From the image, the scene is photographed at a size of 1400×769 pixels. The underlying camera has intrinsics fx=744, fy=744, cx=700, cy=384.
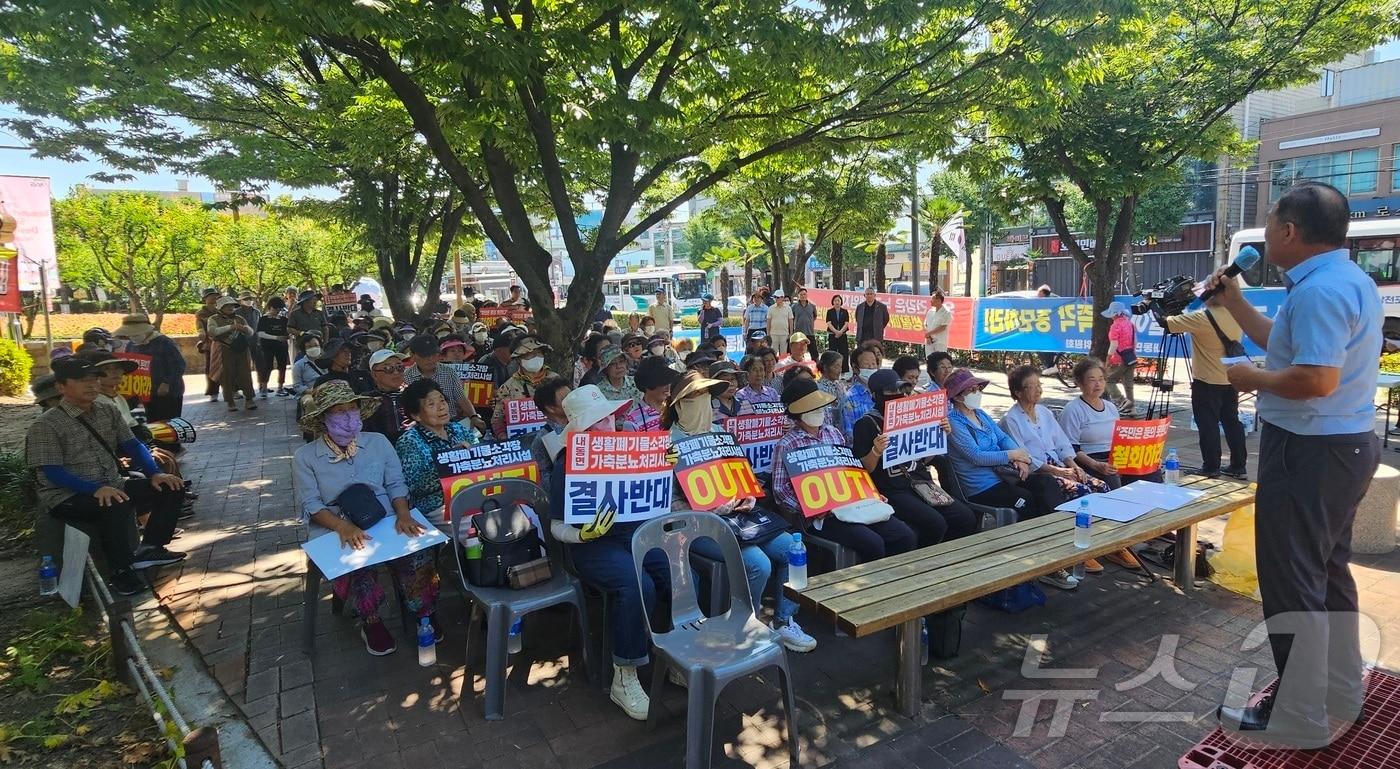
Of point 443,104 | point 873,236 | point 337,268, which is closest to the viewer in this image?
point 443,104

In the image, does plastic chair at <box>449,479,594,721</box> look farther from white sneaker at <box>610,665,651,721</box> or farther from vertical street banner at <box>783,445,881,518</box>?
vertical street banner at <box>783,445,881,518</box>

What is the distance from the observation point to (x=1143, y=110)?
33.4 ft

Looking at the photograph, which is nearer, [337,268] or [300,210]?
[300,210]

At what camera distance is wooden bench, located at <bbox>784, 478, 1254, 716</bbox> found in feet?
11.2

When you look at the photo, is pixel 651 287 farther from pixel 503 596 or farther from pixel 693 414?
pixel 503 596

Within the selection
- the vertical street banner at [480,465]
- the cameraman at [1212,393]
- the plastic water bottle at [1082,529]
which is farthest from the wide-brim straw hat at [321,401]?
the cameraman at [1212,393]

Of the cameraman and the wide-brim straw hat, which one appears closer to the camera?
the wide-brim straw hat

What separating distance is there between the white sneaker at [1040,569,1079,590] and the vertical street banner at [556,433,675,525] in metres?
2.83

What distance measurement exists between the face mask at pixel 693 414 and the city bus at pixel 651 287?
36.8m

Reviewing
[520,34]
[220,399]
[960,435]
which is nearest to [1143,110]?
[960,435]

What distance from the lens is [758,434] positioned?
568 cm

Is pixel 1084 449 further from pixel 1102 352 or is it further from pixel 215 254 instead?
pixel 215 254

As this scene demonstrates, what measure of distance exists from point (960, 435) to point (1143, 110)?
25.1 ft

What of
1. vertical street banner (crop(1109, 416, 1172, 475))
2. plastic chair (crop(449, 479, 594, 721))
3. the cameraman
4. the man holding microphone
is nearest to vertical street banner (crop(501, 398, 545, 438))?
plastic chair (crop(449, 479, 594, 721))
